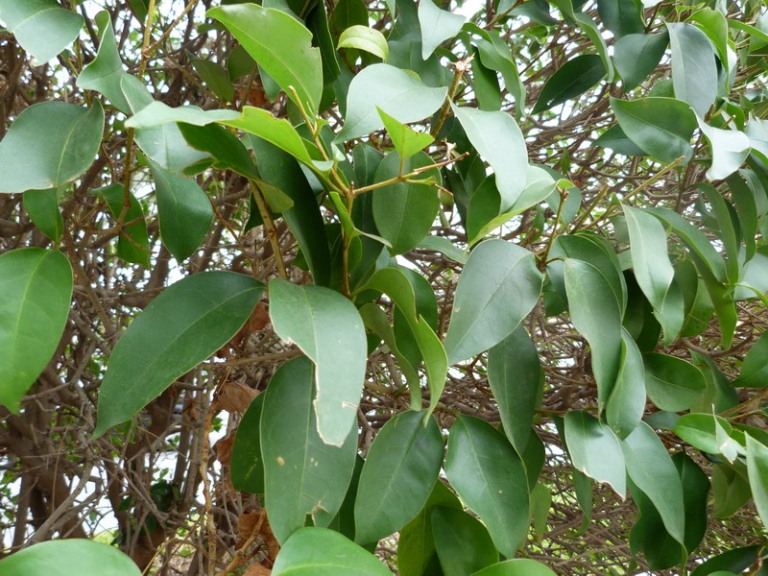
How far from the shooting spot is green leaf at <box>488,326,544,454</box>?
57 centimetres

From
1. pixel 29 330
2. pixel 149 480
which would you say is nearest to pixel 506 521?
pixel 29 330

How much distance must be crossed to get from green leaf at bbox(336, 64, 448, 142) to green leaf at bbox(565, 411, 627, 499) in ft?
0.96

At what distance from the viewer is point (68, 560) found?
1.14ft

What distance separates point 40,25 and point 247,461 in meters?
0.37

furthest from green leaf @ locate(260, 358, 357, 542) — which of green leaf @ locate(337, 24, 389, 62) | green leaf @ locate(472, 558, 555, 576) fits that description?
green leaf @ locate(337, 24, 389, 62)

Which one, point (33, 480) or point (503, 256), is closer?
point (503, 256)

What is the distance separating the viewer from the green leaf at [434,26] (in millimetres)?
564

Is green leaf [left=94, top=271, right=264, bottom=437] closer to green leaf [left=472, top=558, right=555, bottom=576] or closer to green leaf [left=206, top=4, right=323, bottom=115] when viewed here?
green leaf [left=206, top=4, right=323, bottom=115]

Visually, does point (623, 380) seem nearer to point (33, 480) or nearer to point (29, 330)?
point (29, 330)

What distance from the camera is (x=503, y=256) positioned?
1.81ft

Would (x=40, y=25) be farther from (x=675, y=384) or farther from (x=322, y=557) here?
(x=675, y=384)

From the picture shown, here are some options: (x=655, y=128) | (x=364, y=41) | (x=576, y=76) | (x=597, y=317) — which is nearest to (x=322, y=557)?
(x=597, y=317)

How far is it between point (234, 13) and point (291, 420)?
27 centimetres

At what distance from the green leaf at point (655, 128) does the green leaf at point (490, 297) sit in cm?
21
